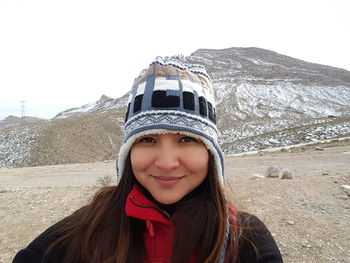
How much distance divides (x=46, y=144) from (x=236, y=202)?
19.7 metres

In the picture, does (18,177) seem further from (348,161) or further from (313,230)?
(348,161)

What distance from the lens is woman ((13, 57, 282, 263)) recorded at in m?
1.69

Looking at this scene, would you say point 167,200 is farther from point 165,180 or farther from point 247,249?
point 247,249

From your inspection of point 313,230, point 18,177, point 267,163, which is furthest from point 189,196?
point 18,177

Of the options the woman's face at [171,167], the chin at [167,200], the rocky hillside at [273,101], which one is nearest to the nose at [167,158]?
the woman's face at [171,167]

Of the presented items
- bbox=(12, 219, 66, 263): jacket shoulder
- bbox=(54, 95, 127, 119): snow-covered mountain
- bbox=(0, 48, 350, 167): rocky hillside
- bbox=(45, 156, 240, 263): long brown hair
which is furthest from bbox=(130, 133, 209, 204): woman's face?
bbox=(54, 95, 127, 119): snow-covered mountain

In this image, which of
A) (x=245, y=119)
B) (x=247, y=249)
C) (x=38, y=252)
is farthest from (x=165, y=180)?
(x=245, y=119)

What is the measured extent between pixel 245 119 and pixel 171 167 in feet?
95.3

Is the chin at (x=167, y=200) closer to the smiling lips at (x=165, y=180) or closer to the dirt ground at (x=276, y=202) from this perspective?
the smiling lips at (x=165, y=180)

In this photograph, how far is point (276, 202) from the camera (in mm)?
5543

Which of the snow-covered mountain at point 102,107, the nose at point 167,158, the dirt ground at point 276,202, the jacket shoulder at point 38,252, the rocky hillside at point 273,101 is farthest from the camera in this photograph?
the snow-covered mountain at point 102,107

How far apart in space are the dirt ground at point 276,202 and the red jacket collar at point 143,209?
843mm

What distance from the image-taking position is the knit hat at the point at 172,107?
5.57 ft

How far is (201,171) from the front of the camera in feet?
5.76
